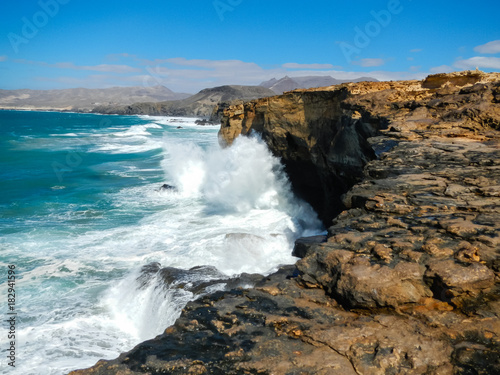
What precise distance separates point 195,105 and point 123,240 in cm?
10819

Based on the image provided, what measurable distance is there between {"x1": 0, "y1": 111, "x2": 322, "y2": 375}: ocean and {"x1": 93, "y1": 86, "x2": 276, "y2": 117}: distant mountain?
87.7 metres

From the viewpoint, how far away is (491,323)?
329cm

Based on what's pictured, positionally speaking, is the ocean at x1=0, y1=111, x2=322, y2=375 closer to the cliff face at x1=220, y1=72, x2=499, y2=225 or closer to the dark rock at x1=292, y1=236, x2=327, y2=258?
the dark rock at x1=292, y1=236, x2=327, y2=258

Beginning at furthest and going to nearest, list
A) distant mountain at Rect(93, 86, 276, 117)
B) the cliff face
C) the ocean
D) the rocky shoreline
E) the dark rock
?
1. distant mountain at Rect(93, 86, 276, 117)
2. the cliff face
3. the dark rock
4. the ocean
5. the rocky shoreline

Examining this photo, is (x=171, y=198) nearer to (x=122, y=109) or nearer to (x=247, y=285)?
(x=247, y=285)

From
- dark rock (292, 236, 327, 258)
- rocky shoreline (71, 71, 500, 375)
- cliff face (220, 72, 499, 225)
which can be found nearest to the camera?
rocky shoreline (71, 71, 500, 375)

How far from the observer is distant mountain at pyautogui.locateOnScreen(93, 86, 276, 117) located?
113 metres

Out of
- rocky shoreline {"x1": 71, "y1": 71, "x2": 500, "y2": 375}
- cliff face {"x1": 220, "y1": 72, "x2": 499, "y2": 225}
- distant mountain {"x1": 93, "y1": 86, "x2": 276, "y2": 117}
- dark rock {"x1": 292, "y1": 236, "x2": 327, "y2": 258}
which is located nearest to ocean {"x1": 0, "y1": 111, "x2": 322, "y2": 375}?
dark rock {"x1": 292, "y1": 236, "x2": 327, "y2": 258}

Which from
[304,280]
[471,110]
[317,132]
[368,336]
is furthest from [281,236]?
[368,336]

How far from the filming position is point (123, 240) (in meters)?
11.2

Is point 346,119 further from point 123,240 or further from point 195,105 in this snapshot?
point 195,105

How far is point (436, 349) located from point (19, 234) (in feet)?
41.3

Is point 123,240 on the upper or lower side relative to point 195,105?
lower

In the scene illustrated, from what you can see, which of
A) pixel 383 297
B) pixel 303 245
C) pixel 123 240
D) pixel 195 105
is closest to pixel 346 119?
pixel 303 245
